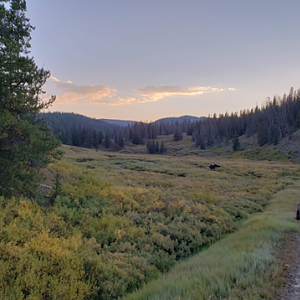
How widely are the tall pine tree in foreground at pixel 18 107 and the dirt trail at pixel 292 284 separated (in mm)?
9375

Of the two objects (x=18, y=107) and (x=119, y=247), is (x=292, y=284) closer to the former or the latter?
(x=119, y=247)

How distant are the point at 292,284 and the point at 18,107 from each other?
11.3m

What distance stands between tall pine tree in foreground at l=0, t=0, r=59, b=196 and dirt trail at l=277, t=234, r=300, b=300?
9.38m

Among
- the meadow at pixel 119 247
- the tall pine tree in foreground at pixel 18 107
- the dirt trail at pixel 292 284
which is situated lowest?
the meadow at pixel 119 247

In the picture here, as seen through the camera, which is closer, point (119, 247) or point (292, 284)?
point (292, 284)

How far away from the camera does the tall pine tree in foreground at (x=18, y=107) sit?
9.12 m

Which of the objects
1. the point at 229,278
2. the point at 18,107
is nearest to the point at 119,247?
the point at 229,278

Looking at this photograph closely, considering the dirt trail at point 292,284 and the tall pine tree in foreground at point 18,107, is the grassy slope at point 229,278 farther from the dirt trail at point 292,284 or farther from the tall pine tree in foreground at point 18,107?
the tall pine tree in foreground at point 18,107

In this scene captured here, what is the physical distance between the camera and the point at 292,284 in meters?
5.04

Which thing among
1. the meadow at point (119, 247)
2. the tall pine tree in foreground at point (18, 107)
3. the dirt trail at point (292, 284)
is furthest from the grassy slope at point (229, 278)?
the tall pine tree in foreground at point (18, 107)

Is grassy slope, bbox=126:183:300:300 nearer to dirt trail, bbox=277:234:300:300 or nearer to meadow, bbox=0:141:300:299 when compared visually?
meadow, bbox=0:141:300:299

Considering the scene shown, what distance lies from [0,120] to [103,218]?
590 cm

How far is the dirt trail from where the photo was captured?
456cm

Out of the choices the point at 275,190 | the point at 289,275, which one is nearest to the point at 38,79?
the point at 289,275
